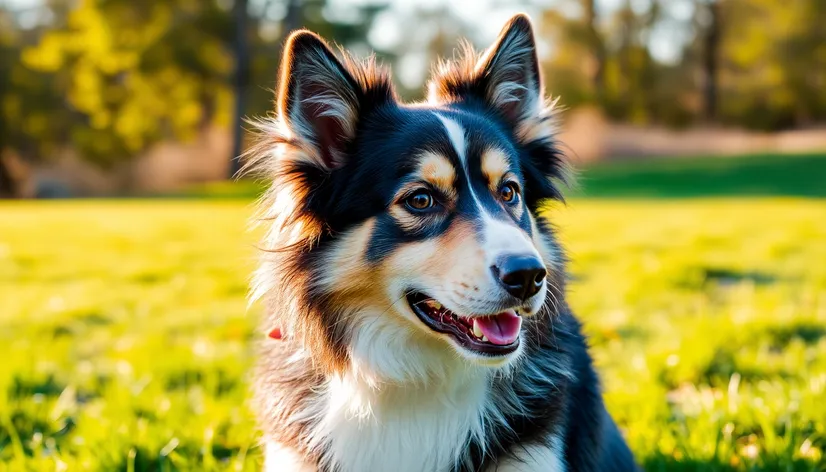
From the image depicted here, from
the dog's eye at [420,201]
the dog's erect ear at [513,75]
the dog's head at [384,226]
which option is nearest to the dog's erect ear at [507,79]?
the dog's erect ear at [513,75]

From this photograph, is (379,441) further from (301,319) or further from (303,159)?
(303,159)

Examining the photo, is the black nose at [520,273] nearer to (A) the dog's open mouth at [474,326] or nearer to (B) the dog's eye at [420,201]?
(A) the dog's open mouth at [474,326]

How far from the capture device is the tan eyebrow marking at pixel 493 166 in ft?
9.77

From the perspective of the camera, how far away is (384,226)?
2865 mm

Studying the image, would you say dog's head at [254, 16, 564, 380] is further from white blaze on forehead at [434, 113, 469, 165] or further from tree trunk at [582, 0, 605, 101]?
tree trunk at [582, 0, 605, 101]

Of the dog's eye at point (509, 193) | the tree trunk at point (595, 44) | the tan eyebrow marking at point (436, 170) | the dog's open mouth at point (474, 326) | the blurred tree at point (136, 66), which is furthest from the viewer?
the tree trunk at point (595, 44)

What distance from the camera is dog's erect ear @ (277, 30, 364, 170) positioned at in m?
2.81

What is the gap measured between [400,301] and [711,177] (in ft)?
79.3

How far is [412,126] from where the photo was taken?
118 inches

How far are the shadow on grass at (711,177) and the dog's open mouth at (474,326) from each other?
18.3 m

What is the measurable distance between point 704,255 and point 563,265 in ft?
23.2

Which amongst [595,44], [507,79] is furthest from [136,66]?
[507,79]

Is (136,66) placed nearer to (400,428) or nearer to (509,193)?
(509,193)

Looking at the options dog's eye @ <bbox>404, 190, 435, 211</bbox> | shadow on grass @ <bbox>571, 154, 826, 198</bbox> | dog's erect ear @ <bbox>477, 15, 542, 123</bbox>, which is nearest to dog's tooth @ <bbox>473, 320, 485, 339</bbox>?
dog's eye @ <bbox>404, 190, 435, 211</bbox>
